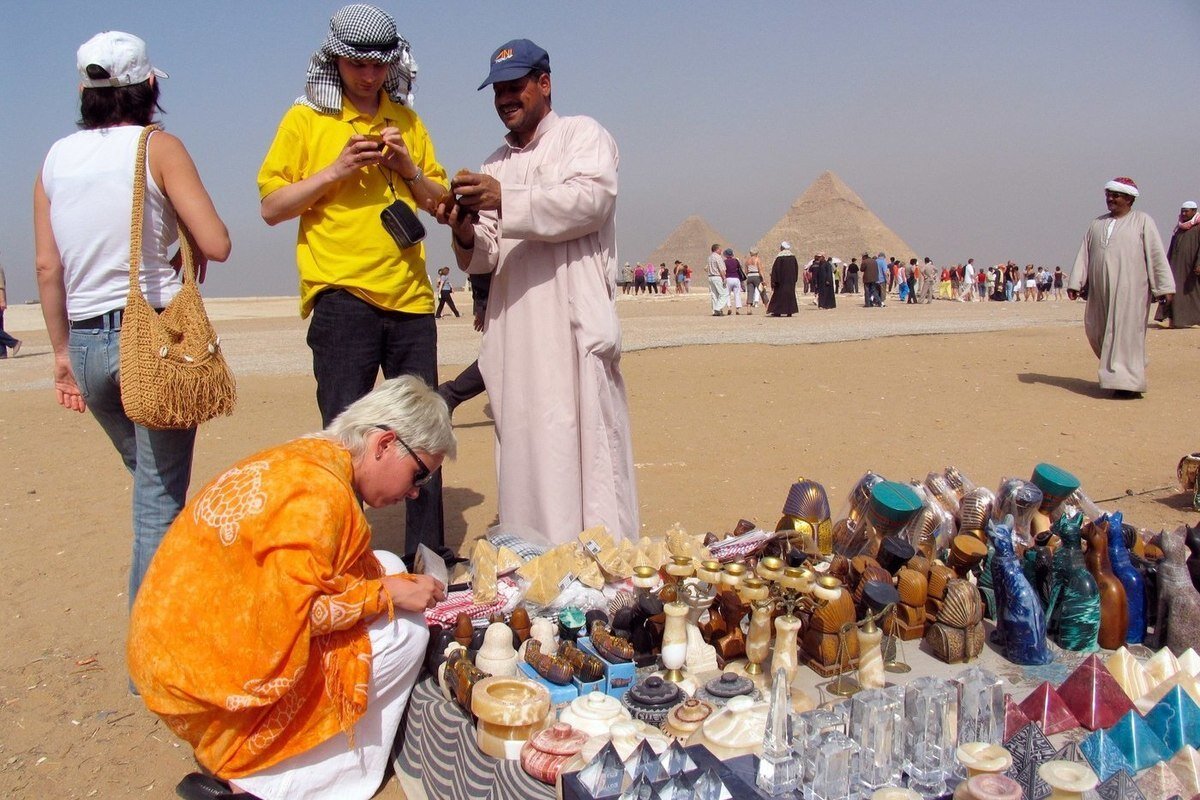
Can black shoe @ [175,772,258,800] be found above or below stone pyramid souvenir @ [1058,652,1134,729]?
below

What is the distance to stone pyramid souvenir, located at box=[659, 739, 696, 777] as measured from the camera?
80.0 inches

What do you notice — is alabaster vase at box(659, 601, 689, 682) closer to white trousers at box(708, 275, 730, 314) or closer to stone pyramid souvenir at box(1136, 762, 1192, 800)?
stone pyramid souvenir at box(1136, 762, 1192, 800)

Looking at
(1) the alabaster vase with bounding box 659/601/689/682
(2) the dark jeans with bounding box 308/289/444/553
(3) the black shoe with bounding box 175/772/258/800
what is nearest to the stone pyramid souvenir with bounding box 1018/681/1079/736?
(1) the alabaster vase with bounding box 659/601/689/682

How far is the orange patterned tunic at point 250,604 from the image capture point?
2.37m

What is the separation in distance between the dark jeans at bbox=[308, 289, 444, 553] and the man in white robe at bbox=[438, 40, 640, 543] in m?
0.36

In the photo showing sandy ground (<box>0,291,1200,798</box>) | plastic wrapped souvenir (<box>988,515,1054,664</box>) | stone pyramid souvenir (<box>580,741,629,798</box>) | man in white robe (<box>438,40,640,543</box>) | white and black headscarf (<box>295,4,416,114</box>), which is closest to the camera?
stone pyramid souvenir (<box>580,741,629,798</box>)

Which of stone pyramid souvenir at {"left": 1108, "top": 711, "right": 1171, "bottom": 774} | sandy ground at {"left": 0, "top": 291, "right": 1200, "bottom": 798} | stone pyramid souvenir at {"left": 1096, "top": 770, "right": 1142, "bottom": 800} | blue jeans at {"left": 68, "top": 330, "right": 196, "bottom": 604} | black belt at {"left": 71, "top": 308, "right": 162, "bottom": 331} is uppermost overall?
black belt at {"left": 71, "top": 308, "right": 162, "bottom": 331}

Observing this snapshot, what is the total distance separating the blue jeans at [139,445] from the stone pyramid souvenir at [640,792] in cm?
197

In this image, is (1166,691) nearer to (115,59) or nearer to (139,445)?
(139,445)

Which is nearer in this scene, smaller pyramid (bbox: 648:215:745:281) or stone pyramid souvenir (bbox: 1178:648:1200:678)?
stone pyramid souvenir (bbox: 1178:648:1200:678)

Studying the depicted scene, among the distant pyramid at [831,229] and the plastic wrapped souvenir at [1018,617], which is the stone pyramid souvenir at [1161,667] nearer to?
the plastic wrapped souvenir at [1018,617]

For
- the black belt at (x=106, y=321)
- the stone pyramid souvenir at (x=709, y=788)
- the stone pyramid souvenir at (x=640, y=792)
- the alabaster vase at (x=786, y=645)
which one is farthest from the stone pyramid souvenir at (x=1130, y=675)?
the black belt at (x=106, y=321)

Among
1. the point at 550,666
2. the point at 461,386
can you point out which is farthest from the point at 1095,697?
the point at 461,386

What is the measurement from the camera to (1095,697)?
247cm
